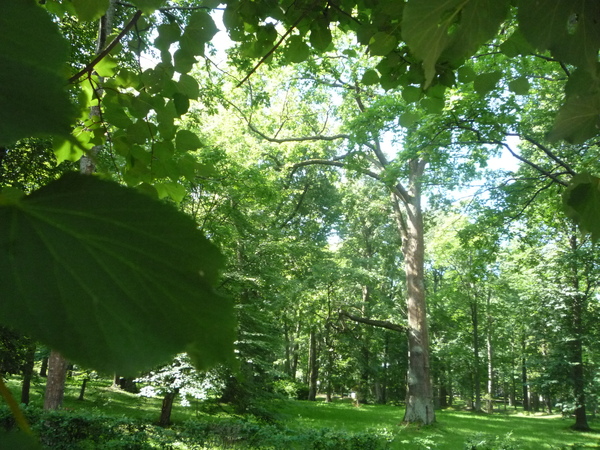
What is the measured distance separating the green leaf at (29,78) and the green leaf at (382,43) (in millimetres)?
1263

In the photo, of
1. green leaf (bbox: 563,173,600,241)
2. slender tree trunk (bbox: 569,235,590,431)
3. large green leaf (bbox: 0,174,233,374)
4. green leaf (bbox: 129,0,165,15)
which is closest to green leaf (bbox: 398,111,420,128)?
green leaf (bbox: 563,173,600,241)

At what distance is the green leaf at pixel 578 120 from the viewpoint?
0.75m

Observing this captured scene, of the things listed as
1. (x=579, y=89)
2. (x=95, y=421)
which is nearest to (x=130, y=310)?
(x=579, y=89)

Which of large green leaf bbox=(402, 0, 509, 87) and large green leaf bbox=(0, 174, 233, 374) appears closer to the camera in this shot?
large green leaf bbox=(0, 174, 233, 374)

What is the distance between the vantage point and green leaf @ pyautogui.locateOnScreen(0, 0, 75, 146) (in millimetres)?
142

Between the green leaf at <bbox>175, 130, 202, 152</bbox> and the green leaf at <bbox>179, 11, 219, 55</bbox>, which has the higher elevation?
the green leaf at <bbox>179, 11, 219, 55</bbox>

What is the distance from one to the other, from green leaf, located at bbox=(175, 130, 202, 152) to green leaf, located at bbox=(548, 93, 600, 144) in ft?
2.60

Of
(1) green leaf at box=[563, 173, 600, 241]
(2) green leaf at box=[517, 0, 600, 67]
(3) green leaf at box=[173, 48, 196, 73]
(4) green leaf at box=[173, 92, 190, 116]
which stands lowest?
(1) green leaf at box=[563, 173, 600, 241]

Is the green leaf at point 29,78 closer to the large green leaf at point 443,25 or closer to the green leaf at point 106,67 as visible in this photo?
the large green leaf at point 443,25

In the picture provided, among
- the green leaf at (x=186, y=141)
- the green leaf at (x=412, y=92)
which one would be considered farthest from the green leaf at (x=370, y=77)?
the green leaf at (x=186, y=141)

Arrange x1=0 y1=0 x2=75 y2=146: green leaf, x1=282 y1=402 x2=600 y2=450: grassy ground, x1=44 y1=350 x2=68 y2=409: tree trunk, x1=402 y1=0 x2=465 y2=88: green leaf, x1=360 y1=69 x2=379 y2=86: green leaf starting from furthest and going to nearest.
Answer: x1=282 y1=402 x2=600 y2=450: grassy ground < x1=44 y1=350 x2=68 y2=409: tree trunk < x1=360 y1=69 x2=379 y2=86: green leaf < x1=402 y1=0 x2=465 y2=88: green leaf < x1=0 y1=0 x2=75 y2=146: green leaf

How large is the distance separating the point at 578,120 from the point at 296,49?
923mm

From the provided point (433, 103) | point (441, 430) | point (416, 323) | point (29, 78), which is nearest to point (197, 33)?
point (433, 103)

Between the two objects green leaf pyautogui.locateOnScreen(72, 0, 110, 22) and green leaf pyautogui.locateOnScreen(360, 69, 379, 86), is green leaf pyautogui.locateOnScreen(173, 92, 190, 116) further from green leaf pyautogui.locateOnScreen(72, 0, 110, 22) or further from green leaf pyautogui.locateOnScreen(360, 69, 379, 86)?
green leaf pyautogui.locateOnScreen(360, 69, 379, 86)
